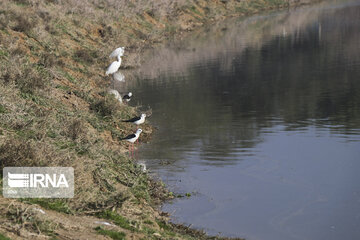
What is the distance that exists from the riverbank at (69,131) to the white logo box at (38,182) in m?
0.18

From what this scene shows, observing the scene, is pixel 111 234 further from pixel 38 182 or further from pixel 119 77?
pixel 119 77

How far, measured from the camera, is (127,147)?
19.5m

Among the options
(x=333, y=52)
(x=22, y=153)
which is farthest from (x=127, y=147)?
(x=333, y=52)

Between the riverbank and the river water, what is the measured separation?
1162 millimetres

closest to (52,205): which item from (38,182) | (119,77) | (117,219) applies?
(38,182)

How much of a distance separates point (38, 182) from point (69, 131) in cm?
510

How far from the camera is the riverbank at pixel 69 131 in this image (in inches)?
413

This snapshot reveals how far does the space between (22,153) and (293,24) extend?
51037 mm

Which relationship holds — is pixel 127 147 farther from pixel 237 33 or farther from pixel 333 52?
pixel 237 33

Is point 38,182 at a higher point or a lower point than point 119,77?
lower

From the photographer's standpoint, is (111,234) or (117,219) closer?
(111,234)

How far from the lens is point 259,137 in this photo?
68.7 feet

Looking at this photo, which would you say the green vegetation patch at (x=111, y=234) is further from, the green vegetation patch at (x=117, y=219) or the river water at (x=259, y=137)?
the river water at (x=259, y=137)

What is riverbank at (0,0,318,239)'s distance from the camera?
1048cm
